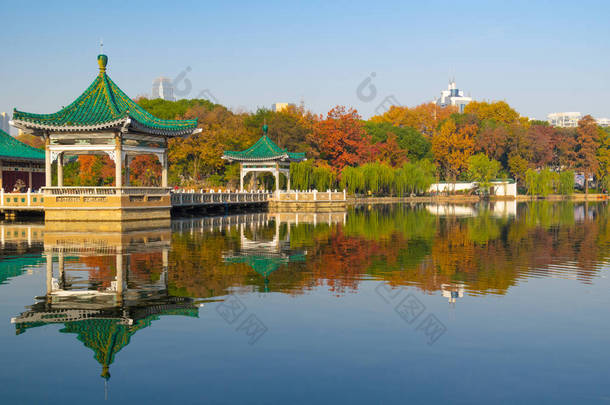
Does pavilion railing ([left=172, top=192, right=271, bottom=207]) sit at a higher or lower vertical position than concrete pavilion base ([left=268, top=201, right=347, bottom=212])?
higher

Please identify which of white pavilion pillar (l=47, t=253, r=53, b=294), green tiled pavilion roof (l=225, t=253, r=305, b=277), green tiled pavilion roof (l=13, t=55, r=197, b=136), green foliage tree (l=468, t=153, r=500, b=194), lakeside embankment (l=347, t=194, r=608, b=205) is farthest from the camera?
green foliage tree (l=468, t=153, r=500, b=194)

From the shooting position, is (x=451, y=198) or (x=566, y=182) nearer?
(x=451, y=198)

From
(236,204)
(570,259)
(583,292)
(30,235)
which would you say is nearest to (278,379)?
(583,292)

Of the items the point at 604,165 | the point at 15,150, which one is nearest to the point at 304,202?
the point at 15,150

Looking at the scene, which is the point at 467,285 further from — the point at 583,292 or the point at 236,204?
the point at 236,204

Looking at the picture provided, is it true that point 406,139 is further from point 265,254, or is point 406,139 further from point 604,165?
point 265,254

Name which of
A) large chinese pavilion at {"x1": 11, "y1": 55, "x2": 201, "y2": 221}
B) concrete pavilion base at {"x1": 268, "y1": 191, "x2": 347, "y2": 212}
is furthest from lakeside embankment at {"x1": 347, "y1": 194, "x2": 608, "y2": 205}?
large chinese pavilion at {"x1": 11, "y1": 55, "x2": 201, "y2": 221}

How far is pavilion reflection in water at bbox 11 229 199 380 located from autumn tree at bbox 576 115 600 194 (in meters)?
83.2

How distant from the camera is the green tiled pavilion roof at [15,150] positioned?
112 ft

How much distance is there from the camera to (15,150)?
115 ft

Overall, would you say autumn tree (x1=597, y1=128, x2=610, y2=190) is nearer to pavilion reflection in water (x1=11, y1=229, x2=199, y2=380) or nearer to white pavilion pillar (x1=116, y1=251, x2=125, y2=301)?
pavilion reflection in water (x1=11, y1=229, x2=199, y2=380)

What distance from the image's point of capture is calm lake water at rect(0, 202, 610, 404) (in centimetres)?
588

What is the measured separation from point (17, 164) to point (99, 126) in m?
12.0

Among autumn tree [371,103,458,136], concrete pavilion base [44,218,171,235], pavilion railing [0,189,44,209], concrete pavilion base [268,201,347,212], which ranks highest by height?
autumn tree [371,103,458,136]
